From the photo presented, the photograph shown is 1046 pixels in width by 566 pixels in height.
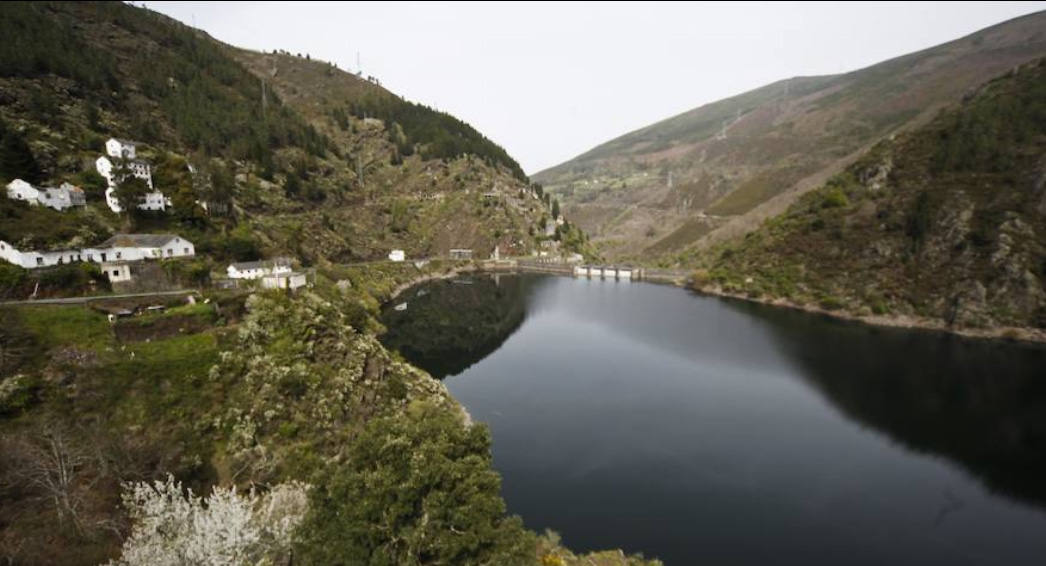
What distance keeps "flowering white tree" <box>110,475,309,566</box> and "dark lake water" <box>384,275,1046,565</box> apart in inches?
684

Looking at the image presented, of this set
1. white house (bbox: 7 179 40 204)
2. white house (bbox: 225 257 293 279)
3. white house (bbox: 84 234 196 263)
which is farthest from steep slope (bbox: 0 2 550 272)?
white house (bbox: 225 257 293 279)

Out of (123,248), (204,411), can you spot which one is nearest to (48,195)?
(123,248)

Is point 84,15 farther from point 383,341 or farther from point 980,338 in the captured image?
point 980,338

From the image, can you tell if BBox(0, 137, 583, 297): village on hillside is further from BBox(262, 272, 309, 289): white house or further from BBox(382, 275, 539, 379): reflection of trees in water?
BBox(382, 275, 539, 379): reflection of trees in water

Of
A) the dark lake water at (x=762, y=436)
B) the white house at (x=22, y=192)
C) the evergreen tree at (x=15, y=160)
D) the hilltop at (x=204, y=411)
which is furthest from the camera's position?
the evergreen tree at (x=15, y=160)

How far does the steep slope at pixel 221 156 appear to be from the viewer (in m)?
64.4

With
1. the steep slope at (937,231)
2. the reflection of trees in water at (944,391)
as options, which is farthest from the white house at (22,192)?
the steep slope at (937,231)

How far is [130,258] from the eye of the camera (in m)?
49.8

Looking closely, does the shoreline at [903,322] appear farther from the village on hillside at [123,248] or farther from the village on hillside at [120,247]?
the village on hillside at [123,248]

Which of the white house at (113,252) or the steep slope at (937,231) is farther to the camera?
the steep slope at (937,231)

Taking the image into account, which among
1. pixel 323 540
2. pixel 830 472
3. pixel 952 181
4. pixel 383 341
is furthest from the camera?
pixel 952 181

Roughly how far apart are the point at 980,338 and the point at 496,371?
7759cm

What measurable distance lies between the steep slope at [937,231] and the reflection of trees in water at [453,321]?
5687 cm

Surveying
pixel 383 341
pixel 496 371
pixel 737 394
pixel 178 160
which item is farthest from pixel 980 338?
pixel 178 160
